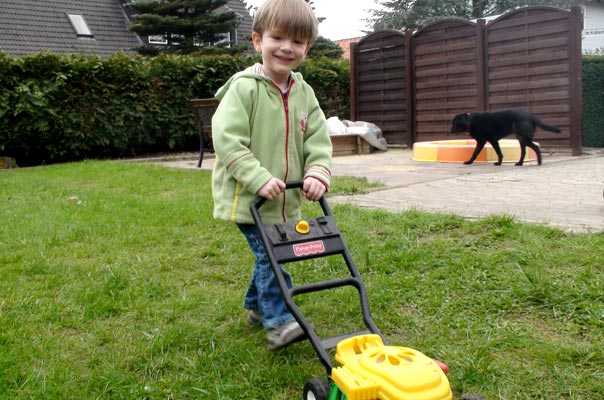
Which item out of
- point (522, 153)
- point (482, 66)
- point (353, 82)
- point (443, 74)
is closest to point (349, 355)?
point (522, 153)

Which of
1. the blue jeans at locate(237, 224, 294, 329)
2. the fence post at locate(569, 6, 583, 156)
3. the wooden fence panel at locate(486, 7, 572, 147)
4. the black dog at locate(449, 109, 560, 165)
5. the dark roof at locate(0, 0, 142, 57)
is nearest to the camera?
the blue jeans at locate(237, 224, 294, 329)

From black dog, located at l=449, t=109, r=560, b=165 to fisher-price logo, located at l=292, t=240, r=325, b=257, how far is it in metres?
6.70

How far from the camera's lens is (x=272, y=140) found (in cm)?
265

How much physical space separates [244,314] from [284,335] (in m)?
0.53

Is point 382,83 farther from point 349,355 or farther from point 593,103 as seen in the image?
point 349,355

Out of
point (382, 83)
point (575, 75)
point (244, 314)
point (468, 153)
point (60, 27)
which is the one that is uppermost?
point (60, 27)

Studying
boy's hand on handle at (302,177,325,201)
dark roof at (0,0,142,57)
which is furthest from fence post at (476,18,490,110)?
dark roof at (0,0,142,57)

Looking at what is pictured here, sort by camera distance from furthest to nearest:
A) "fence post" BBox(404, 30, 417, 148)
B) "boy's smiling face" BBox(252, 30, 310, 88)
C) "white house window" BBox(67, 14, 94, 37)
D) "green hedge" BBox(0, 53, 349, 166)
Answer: "white house window" BBox(67, 14, 94, 37) → "fence post" BBox(404, 30, 417, 148) → "green hedge" BBox(0, 53, 349, 166) → "boy's smiling face" BBox(252, 30, 310, 88)

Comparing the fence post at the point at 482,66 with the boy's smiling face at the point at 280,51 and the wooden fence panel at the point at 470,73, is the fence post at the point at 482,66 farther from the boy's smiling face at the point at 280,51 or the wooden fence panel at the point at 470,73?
the boy's smiling face at the point at 280,51

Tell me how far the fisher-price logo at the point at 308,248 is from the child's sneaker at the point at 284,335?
337mm

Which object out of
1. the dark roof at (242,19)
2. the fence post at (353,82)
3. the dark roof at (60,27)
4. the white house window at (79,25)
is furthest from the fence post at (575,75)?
the white house window at (79,25)

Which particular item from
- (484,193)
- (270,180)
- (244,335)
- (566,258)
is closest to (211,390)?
(244,335)

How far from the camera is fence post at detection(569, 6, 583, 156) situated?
9492mm

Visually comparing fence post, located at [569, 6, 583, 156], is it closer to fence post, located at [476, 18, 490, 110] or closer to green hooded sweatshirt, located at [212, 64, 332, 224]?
fence post, located at [476, 18, 490, 110]
